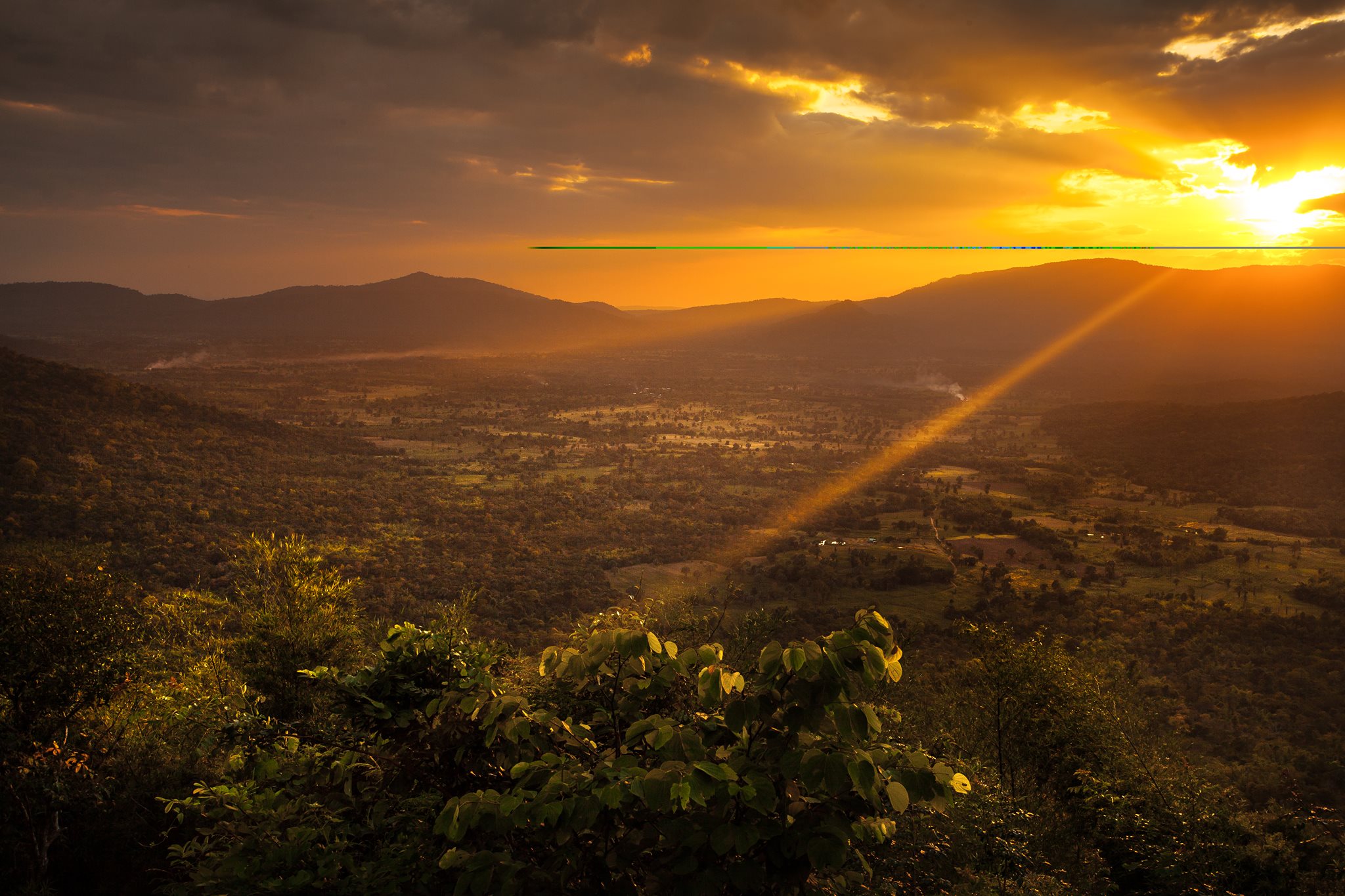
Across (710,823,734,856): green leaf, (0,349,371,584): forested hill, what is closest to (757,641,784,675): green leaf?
(710,823,734,856): green leaf

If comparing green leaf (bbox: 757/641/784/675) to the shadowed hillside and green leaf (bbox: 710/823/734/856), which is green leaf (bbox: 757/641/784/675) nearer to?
green leaf (bbox: 710/823/734/856)

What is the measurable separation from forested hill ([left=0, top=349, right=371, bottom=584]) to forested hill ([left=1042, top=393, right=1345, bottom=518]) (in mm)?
157221

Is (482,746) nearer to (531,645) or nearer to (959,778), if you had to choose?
(959,778)

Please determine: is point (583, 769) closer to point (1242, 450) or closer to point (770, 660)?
point (770, 660)

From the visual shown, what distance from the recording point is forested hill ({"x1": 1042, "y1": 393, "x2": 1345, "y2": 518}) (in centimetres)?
12900

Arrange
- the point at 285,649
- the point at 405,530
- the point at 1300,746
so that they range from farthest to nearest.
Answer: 1. the point at 405,530
2. the point at 1300,746
3. the point at 285,649

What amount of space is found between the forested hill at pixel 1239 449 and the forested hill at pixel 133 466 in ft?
516

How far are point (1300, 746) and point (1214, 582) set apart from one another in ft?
149

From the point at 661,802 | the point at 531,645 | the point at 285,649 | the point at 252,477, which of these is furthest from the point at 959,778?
the point at 252,477

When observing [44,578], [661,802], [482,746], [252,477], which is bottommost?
[252,477]

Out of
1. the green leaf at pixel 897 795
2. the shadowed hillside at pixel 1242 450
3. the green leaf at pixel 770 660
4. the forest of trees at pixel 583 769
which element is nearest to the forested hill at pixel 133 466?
the forest of trees at pixel 583 769

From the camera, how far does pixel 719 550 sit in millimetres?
90438

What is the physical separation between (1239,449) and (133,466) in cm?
19810

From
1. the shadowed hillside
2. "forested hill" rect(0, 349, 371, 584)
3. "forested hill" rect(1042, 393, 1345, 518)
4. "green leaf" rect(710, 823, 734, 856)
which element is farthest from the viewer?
"forested hill" rect(1042, 393, 1345, 518)
